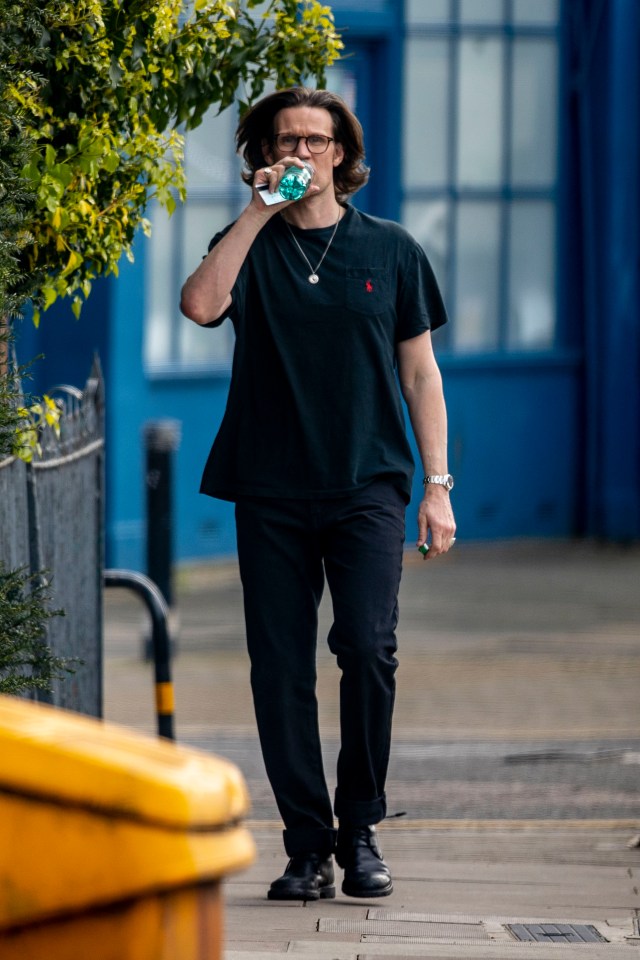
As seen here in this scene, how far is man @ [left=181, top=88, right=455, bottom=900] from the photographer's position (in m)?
4.09

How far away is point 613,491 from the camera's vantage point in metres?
13.3

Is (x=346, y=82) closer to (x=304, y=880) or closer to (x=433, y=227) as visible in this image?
(x=433, y=227)

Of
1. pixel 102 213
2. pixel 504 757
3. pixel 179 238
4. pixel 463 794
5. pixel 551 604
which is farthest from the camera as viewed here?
pixel 179 238

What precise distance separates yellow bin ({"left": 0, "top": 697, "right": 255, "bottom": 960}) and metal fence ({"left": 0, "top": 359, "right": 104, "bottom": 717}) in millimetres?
2336

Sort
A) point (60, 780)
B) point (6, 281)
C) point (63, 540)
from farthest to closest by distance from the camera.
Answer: point (63, 540) < point (6, 281) < point (60, 780)

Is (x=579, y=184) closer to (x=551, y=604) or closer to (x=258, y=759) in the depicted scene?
(x=551, y=604)

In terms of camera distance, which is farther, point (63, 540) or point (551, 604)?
point (551, 604)

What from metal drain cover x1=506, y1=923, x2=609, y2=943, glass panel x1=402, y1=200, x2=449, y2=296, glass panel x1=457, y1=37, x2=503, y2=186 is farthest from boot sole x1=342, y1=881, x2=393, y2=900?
glass panel x1=457, y1=37, x2=503, y2=186

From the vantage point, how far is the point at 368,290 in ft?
13.6

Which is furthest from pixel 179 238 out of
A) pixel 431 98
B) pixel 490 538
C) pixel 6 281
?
pixel 6 281

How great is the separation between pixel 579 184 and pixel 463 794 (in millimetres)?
8151

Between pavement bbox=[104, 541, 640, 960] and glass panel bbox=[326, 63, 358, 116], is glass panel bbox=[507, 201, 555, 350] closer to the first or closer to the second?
glass panel bbox=[326, 63, 358, 116]

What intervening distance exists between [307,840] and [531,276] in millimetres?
9655

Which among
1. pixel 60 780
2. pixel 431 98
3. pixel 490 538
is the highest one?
pixel 431 98
